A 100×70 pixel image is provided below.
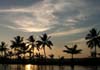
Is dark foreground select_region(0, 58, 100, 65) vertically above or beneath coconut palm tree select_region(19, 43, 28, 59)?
beneath

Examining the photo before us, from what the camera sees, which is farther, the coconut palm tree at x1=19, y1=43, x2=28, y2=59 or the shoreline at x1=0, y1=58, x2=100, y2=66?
the coconut palm tree at x1=19, y1=43, x2=28, y2=59

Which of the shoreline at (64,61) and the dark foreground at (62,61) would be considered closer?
the shoreline at (64,61)

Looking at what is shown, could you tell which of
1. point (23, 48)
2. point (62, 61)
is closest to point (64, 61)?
point (62, 61)

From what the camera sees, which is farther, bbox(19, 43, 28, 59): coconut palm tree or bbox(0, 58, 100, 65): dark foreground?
bbox(19, 43, 28, 59): coconut palm tree

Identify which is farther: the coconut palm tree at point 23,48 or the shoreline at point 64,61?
the coconut palm tree at point 23,48

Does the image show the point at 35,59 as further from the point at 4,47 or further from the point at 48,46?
the point at 4,47

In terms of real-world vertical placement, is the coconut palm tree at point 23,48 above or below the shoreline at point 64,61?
above

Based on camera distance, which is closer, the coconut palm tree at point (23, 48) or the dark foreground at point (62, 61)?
the dark foreground at point (62, 61)

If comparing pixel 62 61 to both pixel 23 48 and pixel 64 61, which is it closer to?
pixel 64 61

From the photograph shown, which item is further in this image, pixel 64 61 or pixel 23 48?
pixel 23 48

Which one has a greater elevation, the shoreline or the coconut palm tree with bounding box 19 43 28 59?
the coconut palm tree with bounding box 19 43 28 59

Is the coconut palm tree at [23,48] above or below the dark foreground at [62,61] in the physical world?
above

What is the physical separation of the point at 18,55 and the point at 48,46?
2296cm

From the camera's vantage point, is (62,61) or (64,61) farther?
(64,61)
